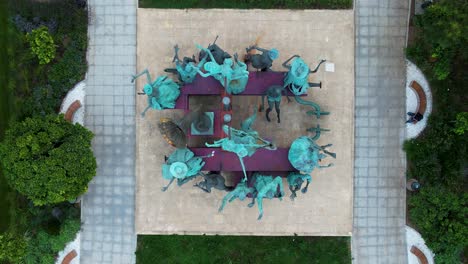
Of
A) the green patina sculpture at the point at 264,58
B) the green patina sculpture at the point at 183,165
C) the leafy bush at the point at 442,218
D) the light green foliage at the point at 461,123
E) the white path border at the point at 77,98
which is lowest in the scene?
the leafy bush at the point at 442,218

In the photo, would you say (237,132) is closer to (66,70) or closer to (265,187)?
(265,187)

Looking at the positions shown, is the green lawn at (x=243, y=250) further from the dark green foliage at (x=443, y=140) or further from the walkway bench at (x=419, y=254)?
the dark green foliage at (x=443, y=140)

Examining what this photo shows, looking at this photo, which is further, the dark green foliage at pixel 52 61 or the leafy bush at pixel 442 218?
the dark green foliage at pixel 52 61

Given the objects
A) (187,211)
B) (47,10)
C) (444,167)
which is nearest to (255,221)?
(187,211)

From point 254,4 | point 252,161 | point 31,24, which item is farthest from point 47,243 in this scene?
point 254,4

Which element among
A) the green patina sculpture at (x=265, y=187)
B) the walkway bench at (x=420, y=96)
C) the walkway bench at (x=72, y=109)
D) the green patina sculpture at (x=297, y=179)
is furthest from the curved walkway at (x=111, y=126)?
the walkway bench at (x=420, y=96)

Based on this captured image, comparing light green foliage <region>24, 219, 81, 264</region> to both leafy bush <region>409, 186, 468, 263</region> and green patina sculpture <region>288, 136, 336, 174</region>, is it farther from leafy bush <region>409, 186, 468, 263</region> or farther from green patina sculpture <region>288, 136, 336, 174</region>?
leafy bush <region>409, 186, 468, 263</region>

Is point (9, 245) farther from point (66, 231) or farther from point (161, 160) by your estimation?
point (161, 160)
